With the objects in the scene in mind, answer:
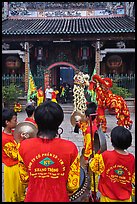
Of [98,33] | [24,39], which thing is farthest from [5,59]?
[98,33]

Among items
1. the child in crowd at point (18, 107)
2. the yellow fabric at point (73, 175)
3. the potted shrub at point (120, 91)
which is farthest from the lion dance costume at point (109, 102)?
the child in crowd at point (18, 107)

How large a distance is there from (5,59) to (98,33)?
5.58m

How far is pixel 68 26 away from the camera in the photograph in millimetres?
13781

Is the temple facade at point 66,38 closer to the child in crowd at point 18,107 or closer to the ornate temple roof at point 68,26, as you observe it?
the ornate temple roof at point 68,26

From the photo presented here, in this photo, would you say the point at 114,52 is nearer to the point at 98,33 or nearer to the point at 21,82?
the point at 98,33

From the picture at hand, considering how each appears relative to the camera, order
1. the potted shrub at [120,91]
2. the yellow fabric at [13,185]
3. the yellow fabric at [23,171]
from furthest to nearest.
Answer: the potted shrub at [120,91] < the yellow fabric at [13,185] < the yellow fabric at [23,171]

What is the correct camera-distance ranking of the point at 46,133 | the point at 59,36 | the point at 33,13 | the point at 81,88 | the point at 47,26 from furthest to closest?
the point at 33,13 < the point at 47,26 < the point at 59,36 < the point at 81,88 < the point at 46,133

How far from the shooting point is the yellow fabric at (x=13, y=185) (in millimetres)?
2611

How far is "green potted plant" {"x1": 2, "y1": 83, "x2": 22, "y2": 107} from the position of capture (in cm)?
1155

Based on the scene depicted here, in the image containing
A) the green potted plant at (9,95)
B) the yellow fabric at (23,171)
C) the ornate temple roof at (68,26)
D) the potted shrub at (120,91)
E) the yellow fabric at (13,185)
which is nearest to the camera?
the yellow fabric at (23,171)

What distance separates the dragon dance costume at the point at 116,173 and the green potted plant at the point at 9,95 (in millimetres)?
9874

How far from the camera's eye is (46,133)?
1.79 metres

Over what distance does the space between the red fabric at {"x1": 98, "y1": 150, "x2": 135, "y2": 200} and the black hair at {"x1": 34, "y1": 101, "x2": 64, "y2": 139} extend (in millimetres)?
605

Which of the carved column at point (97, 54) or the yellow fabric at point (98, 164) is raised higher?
the carved column at point (97, 54)
